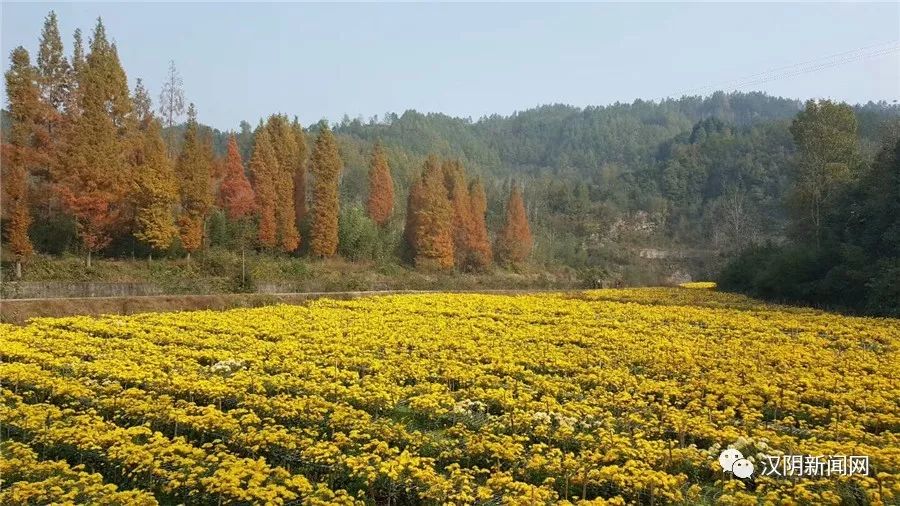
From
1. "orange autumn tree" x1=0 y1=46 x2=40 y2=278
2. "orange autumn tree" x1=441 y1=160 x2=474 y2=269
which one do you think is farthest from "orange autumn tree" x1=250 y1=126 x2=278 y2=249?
"orange autumn tree" x1=441 y1=160 x2=474 y2=269

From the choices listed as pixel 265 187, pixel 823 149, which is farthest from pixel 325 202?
pixel 823 149

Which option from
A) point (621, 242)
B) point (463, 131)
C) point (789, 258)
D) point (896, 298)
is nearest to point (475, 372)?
point (896, 298)

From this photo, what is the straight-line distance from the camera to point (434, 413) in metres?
9.69

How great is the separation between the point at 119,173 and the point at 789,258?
32.4 meters

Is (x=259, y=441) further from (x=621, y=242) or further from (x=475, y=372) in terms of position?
(x=621, y=242)

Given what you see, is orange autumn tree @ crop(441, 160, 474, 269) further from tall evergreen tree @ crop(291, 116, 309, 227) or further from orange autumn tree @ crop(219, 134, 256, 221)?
orange autumn tree @ crop(219, 134, 256, 221)

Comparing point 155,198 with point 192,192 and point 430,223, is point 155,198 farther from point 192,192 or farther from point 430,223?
point 430,223

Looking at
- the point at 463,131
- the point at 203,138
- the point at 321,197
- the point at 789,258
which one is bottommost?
the point at 789,258

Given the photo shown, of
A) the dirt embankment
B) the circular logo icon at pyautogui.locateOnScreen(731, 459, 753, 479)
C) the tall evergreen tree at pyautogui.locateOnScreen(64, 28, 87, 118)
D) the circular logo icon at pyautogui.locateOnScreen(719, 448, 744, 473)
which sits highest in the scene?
the tall evergreen tree at pyautogui.locateOnScreen(64, 28, 87, 118)

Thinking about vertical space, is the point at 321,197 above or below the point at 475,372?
above

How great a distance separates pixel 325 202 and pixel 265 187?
14.0 feet

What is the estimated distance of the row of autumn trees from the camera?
28734mm

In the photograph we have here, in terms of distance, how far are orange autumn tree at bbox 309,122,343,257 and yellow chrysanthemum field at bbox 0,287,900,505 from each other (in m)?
24.3

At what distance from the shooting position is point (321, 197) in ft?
140
